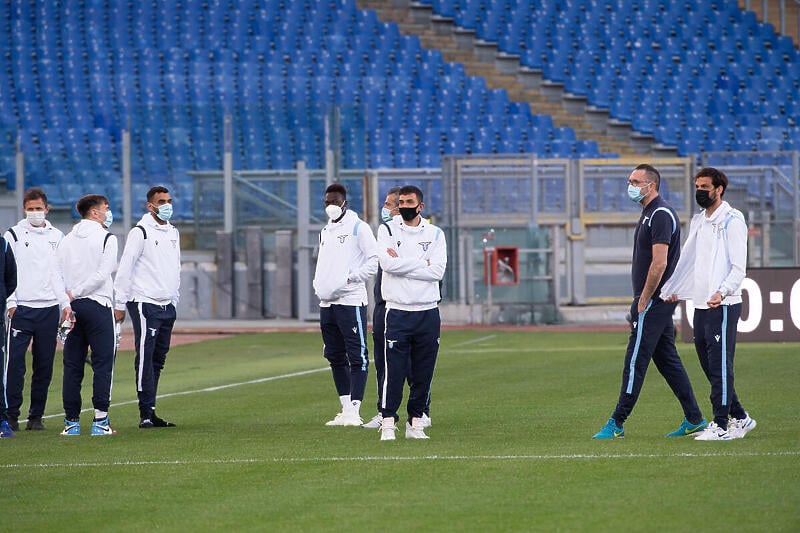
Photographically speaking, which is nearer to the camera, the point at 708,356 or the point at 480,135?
the point at 708,356

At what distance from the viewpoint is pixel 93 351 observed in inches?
463

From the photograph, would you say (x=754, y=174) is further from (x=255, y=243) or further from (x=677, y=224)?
(x=677, y=224)

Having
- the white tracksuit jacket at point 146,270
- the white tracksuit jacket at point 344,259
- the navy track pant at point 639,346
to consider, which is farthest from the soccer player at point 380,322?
the navy track pant at point 639,346

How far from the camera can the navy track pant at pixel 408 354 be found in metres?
10.5

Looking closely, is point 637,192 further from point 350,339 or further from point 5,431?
point 5,431

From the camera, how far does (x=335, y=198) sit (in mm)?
12016

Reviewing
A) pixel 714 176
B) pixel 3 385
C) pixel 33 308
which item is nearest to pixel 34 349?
pixel 33 308

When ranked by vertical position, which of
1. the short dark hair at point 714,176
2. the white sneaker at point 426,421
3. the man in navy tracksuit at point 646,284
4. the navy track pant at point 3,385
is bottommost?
the white sneaker at point 426,421

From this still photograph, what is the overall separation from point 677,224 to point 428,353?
86.8 inches

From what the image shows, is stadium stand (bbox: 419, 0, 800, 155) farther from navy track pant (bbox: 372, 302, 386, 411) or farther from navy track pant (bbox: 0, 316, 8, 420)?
navy track pant (bbox: 0, 316, 8, 420)

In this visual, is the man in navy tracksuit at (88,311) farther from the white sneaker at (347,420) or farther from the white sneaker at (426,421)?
the white sneaker at (426,421)

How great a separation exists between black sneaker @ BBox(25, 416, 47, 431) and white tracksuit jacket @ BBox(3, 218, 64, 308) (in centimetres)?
104

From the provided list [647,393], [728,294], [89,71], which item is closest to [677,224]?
[728,294]

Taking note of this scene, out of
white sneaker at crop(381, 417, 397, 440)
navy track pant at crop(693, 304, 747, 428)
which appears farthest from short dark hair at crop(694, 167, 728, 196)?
white sneaker at crop(381, 417, 397, 440)
